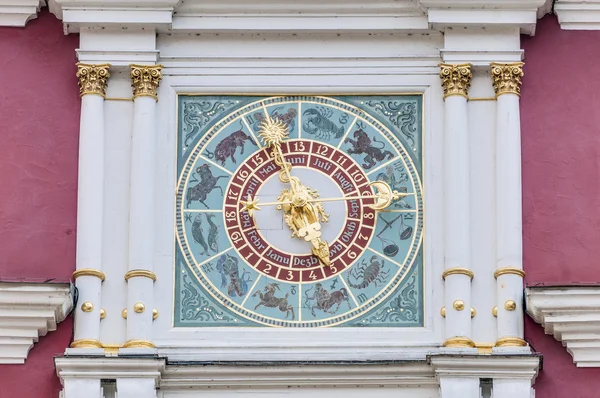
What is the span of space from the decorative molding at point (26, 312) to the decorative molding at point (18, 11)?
211cm

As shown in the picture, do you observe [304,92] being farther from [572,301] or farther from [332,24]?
[572,301]

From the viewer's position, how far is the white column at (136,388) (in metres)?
17.1

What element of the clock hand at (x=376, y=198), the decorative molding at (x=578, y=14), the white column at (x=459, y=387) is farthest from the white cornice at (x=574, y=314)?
the decorative molding at (x=578, y=14)

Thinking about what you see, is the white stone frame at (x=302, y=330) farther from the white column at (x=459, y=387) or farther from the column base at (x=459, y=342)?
the white column at (x=459, y=387)

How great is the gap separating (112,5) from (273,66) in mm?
1186

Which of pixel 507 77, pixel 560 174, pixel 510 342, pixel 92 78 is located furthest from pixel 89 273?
pixel 560 174

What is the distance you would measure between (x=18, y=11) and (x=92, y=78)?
80 centimetres

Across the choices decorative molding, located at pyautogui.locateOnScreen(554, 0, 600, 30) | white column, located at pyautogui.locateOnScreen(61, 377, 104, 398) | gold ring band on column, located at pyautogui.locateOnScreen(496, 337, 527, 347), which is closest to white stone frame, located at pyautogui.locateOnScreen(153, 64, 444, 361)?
gold ring band on column, located at pyautogui.locateOnScreen(496, 337, 527, 347)

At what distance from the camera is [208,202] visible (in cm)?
1789

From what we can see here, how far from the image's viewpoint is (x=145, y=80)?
1803 cm

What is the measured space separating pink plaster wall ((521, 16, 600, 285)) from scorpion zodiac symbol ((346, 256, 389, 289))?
0.97 meters

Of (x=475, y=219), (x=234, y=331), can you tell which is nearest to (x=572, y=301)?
(x=475, y=219)

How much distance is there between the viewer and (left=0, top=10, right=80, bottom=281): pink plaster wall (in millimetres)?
17703

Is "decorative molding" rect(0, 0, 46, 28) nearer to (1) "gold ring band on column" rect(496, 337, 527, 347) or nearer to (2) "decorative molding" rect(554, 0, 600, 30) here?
(2) "decorative molding" rect(554, 0, 600, 30)
